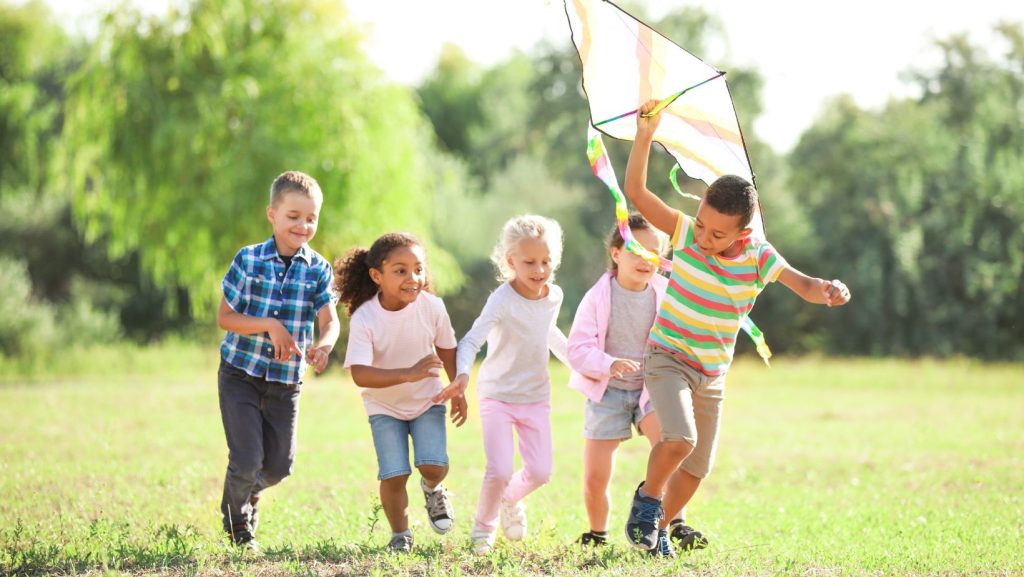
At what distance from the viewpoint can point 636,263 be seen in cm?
641

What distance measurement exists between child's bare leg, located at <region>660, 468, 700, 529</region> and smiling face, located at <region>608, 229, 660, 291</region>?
3.62ft

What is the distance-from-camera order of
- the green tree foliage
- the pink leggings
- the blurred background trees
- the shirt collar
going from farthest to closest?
1. the green tree foliage
2. the blurred background trees
3. the shirt collar
4. the pink leggings

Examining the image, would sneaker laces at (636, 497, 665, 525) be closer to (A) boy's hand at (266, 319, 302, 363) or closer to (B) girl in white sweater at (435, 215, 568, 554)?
(B) girl in white sweater at (435, 215, 568, 554)

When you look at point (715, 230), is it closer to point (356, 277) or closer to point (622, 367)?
point (622, 367)

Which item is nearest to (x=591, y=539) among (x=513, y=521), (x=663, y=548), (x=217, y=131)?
(x=513, y=521)

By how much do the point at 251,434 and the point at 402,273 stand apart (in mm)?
1236

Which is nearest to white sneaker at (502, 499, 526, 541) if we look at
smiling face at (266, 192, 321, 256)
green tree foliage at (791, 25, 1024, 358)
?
smiling face at (266, 192, 321, 256)

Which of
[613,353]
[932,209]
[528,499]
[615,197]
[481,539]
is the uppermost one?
[932,209]

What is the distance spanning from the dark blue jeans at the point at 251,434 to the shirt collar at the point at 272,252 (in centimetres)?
65

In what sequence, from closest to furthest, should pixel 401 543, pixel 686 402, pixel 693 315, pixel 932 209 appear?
1. pixel 686 402
2. pixel 693 315
3. pixel 401 543
4. pixel 932 209

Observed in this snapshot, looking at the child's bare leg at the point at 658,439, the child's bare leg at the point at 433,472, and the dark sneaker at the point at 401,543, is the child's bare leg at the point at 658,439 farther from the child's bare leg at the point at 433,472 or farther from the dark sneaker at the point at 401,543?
the dark sneaker at the point at 401,543

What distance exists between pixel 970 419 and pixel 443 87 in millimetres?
35017

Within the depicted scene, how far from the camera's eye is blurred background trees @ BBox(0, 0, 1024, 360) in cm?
2050

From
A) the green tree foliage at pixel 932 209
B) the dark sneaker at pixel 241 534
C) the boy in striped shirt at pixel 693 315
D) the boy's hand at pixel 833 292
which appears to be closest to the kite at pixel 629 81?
the boy in striped shirt at pixel 693 315
